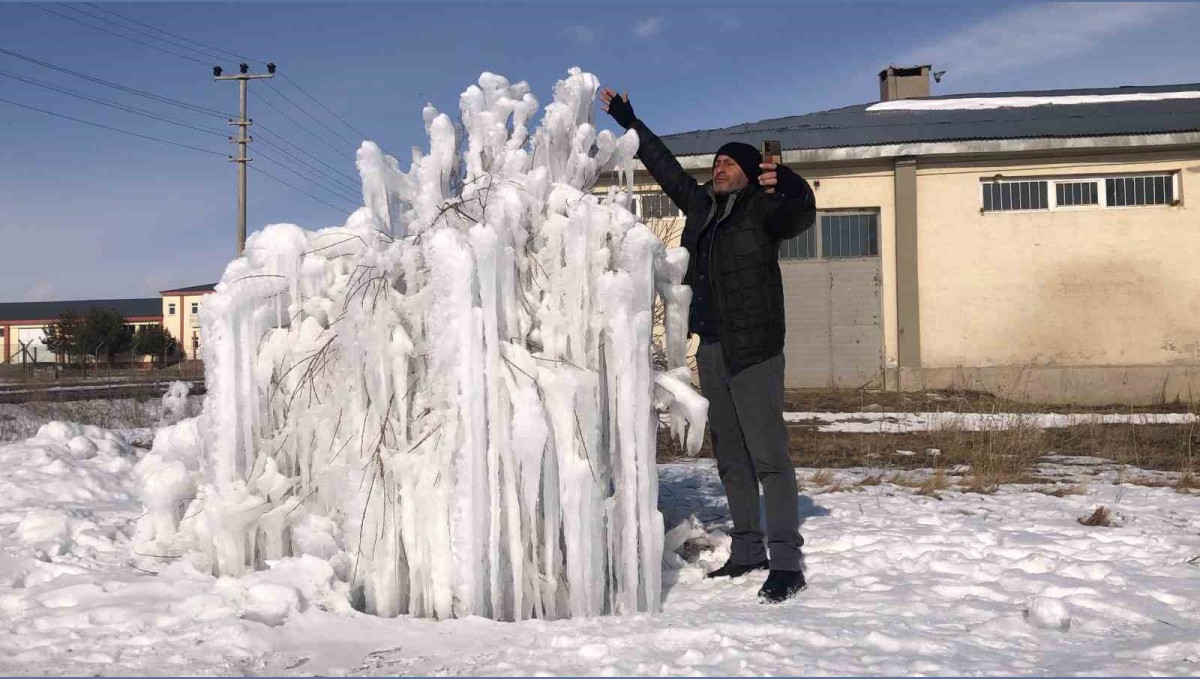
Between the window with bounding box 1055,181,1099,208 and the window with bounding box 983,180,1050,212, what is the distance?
0.60 ft

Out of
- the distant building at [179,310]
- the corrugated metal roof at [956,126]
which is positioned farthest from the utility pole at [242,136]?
the distant building at [179,310]

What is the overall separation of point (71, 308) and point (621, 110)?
7523 centimetres

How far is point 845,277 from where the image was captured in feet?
41.2

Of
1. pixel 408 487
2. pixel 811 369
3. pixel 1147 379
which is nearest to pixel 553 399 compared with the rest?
pixel 408 487

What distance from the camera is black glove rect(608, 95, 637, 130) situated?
343 cm

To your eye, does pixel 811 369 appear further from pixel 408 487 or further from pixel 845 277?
pixel 408 487

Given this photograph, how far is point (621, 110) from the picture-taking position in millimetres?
3434

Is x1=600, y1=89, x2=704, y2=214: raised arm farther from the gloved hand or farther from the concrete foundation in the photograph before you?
the concrete foundation

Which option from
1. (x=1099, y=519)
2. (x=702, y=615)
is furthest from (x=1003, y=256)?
(x=702, y=615)

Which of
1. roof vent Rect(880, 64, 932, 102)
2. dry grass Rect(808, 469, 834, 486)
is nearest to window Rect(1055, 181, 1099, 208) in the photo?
roof vent Rect(880, 64, 932, 102)

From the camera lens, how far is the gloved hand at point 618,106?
343cm

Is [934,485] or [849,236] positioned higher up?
[849,236]

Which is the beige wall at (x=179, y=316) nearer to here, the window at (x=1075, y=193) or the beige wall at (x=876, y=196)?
the beige wall at (x=876, y=196)

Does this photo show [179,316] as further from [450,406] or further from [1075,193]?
[450,406]
